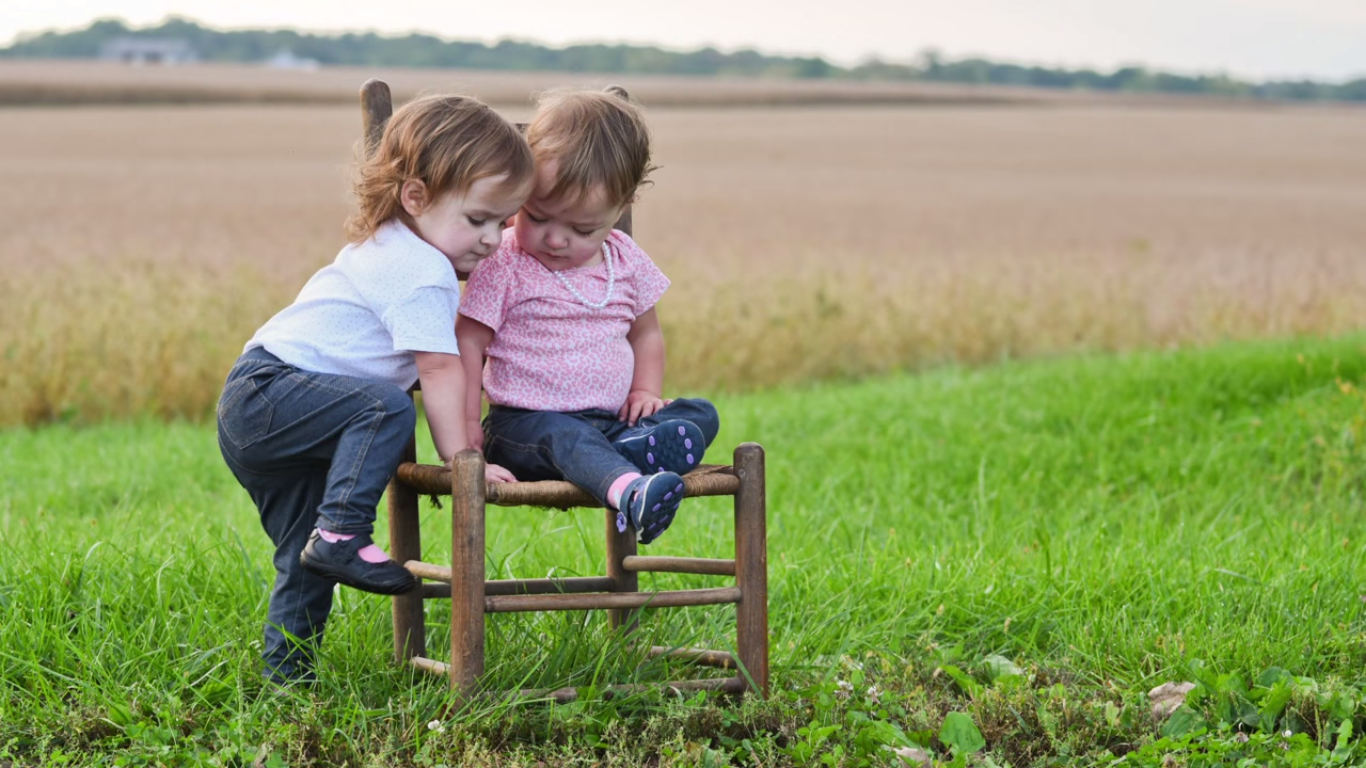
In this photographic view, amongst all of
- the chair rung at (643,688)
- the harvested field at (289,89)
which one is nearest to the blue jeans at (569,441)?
the chair rung at (643,688)

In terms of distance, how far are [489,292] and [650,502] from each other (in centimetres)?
70

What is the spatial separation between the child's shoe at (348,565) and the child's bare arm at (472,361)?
14.7 inches

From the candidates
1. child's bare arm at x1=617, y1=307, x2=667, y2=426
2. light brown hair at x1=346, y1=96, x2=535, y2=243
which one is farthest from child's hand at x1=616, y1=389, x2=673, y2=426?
light brown hair at x1=346, y1=96, x2=535, y2=243

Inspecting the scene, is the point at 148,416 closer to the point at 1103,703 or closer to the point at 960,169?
the point at 1103,703

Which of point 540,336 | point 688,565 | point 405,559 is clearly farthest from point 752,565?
point 405,559

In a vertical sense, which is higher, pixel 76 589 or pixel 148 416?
pixel 76 589

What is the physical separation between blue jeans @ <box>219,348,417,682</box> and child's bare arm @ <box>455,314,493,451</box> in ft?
0.52

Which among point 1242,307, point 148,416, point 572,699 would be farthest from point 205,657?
point 1242,307

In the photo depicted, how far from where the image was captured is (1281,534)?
14.7 feet

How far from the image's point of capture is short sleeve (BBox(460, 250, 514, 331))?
10.2ft

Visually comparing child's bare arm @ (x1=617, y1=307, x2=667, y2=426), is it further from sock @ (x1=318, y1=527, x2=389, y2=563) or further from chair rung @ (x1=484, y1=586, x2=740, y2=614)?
sock @ (x1=318, y1=527, x2=389, y2=563)

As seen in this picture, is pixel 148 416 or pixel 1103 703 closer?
pixel 1103 703

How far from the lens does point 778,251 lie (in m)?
11.9

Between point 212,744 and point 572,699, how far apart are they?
2.54 feet
